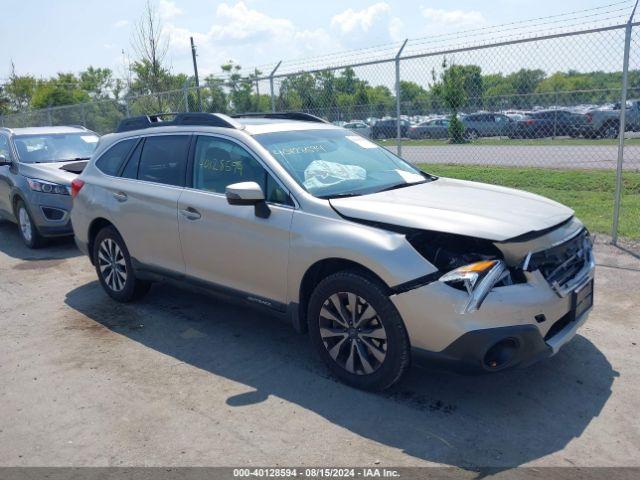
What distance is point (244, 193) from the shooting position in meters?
4.21

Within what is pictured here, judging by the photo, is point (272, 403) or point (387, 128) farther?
point (387, 128)

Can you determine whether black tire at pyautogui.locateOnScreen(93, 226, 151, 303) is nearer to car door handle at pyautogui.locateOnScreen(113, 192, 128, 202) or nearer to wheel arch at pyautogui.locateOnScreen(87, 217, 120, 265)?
wheel arch at pyautogui.locateOnScreen(87, 217, 120, 265)

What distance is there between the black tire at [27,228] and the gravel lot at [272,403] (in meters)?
3.34

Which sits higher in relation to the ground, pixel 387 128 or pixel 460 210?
pixel 387 128

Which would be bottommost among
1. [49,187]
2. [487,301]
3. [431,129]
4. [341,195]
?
[487,301]

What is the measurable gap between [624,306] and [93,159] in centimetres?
527

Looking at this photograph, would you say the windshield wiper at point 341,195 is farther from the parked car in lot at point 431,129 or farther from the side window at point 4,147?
the side window at point 4,147

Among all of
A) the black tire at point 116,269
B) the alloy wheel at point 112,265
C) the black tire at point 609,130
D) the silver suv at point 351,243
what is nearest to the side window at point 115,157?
the silver suv at point 351,243

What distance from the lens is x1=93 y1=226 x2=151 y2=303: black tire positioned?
231 inches

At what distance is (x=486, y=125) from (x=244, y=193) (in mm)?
6367

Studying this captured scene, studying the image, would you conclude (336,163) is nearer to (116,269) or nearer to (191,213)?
(191,213)

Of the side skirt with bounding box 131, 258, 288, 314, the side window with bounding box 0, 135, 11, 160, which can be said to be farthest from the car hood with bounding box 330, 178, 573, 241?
the side window with bounding box 0, 135, 11, 160

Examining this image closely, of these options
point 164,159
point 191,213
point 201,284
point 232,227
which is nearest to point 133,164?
point 164,159

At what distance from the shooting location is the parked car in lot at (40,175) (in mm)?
8375
